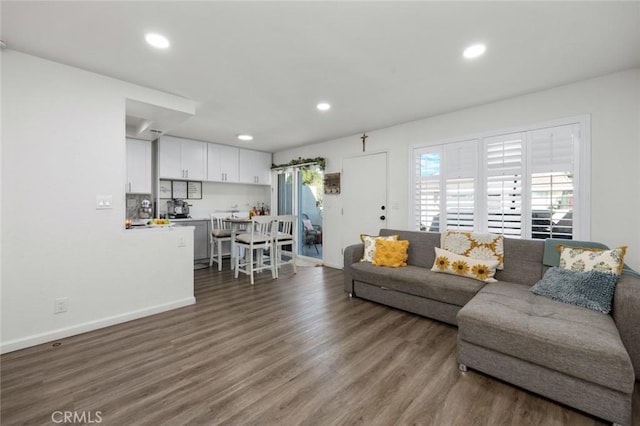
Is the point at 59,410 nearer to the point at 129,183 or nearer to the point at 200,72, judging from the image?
Result: the point at 200,72

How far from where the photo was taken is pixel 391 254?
334 cm

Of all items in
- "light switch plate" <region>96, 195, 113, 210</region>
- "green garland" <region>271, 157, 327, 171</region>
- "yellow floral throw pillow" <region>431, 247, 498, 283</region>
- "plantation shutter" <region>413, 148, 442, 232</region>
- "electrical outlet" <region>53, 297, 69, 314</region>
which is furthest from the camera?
"green garland" <region>271, 157, 327, 171</region>

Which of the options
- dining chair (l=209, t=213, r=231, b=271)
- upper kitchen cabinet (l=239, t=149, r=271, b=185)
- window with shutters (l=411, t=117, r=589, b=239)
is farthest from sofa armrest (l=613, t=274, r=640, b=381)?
upper kitchen cabinet (l=239, t=149, r=271, b=185)

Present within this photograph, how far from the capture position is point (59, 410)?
159 centimetres

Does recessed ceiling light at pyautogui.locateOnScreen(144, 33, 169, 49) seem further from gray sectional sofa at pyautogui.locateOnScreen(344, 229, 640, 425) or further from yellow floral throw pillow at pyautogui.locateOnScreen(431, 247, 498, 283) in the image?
yellow floral throw pillow at pyautogui.locateOnScreen(431, 247, 498, 283)

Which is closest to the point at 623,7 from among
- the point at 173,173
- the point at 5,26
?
the point at 5,26

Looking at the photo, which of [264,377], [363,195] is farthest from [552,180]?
[264,377]

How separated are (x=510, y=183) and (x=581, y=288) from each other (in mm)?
1428

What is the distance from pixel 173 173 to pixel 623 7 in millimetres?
5571

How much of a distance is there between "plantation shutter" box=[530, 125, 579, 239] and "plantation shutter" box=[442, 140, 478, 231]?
604 mm

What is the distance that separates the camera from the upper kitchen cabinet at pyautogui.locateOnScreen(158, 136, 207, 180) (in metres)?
4.86

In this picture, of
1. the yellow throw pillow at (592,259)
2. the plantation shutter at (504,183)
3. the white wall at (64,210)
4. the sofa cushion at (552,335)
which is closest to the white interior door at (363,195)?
the plantation shutter at (504,183)

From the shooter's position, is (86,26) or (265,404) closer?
(265,404)

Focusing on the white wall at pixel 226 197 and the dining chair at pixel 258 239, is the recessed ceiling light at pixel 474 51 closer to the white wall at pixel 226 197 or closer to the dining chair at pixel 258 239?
the dining chair at pixel 258 239
